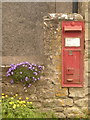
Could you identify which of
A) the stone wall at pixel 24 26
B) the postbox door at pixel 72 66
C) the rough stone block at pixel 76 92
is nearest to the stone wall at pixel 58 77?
the rough stone block at pixel 76 92

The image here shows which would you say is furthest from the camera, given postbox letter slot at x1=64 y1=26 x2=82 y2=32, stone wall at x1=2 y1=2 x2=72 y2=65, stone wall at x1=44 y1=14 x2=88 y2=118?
stone wall at x1=2 y1=2 x2=72 y2=65

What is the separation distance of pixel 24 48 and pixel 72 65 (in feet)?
5.38

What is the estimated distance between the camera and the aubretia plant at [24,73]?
4.68m

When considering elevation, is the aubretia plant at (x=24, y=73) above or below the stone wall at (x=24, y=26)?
below

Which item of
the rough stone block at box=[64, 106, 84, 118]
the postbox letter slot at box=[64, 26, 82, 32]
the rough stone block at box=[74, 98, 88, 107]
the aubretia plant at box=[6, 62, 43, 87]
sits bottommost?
the rough stone block at box=[64, 106, 84, 118]

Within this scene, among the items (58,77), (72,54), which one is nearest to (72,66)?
(72,54)

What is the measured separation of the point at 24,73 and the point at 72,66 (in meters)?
0.83

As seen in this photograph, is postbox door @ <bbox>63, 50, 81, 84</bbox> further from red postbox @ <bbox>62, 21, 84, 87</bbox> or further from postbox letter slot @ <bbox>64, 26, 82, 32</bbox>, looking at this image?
postbox letter slot @ <bbox>64, 26, 82, 32</bbox>

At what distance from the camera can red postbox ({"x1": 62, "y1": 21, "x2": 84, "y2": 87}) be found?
465 cm

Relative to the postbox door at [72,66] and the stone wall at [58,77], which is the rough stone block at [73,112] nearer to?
the stone wall at [58,77]

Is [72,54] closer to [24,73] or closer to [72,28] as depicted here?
[72,28]

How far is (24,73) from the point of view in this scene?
4691 mm

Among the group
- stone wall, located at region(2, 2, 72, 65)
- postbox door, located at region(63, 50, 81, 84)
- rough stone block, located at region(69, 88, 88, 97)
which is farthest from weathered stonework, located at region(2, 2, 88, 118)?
stone wall, located at region(2, 2, 72, 65)

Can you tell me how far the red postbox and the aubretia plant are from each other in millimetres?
466
